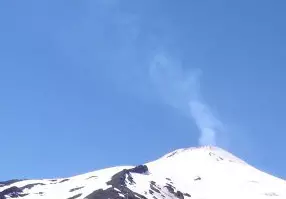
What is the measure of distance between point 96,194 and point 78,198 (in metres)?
6.70

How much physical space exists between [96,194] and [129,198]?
1161 cm

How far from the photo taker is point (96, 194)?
19825 centimetres

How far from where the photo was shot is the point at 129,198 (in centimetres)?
19850

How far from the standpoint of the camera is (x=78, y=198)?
19938cm

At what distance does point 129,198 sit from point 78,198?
1795cm
